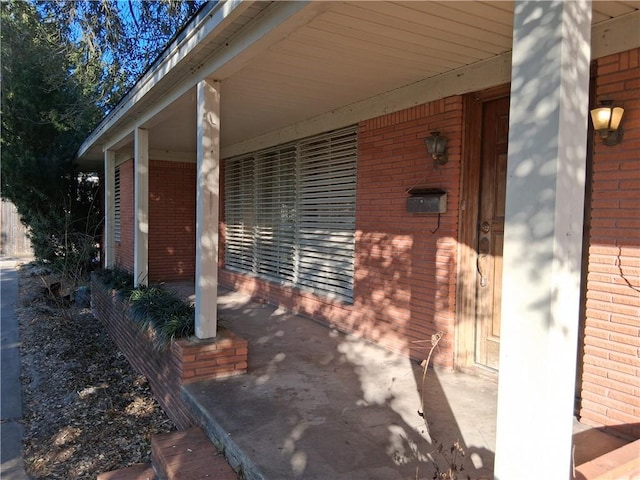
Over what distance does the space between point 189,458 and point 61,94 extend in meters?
10.7

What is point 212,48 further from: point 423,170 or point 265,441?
point 265,441

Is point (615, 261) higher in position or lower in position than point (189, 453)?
higher

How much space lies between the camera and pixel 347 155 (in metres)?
5.84

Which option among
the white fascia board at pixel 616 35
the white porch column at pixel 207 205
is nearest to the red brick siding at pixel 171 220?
the white porch column at pixel 207 205

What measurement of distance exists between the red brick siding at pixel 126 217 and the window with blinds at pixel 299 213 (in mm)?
2372

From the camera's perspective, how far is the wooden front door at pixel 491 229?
4070mm

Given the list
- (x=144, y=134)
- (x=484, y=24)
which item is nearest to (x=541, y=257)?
(x=484, y=24)

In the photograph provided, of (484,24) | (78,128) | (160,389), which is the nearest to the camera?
(484,24)

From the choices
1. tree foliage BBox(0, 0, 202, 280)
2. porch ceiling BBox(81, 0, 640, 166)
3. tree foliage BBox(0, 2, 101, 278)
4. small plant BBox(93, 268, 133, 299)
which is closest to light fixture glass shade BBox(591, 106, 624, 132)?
porch ceiling BBox(81, 0, 640, 166)

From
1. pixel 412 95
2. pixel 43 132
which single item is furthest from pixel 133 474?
pixel 43 132

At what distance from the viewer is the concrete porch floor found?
8.68ft

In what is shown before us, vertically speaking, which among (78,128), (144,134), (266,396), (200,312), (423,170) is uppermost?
(78,128)

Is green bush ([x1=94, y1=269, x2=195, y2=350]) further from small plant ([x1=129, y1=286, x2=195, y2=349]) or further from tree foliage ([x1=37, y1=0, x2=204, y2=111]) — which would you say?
tree foliage ([x1=37, y1=0, x2=204, y2=111])

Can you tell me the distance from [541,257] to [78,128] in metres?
12.3
